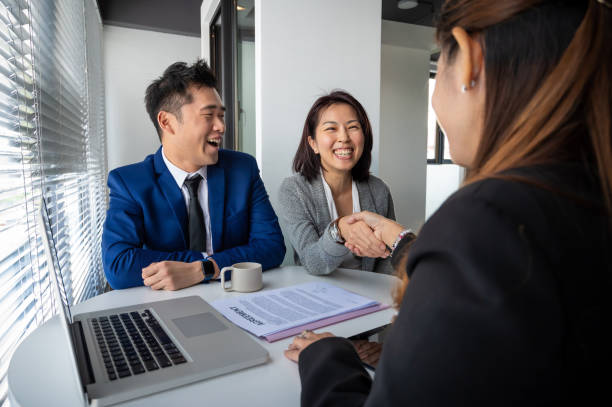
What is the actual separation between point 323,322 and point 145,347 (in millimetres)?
403

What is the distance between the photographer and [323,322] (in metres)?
0.97

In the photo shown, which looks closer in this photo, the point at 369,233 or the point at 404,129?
the point at 369,233

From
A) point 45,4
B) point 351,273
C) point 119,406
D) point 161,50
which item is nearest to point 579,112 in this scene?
point 119,406

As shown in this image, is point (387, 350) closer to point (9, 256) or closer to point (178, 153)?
point (9, 256)


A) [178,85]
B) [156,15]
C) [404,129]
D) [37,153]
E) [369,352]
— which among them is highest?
[156,15]

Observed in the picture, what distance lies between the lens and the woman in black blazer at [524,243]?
0.37 m

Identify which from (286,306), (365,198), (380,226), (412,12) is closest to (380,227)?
(380,226)

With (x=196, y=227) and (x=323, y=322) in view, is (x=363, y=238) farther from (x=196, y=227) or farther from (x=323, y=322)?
(x=196, y=227)

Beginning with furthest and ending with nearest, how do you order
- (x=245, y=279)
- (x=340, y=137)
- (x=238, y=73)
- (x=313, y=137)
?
(x=238, y=73), (x=313, y=137), (x=340, y=137), (x=245, y=279)

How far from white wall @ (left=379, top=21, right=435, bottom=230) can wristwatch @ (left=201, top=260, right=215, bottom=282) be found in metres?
4.05

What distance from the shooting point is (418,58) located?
5.30 metres

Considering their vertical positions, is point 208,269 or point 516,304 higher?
point 516,304

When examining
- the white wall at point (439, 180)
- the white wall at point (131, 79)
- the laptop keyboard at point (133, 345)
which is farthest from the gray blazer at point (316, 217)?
the white wall at point (439, 180)

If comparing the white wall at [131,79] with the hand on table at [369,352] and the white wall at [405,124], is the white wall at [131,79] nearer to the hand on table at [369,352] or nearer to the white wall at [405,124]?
the white wall at [405,124]
